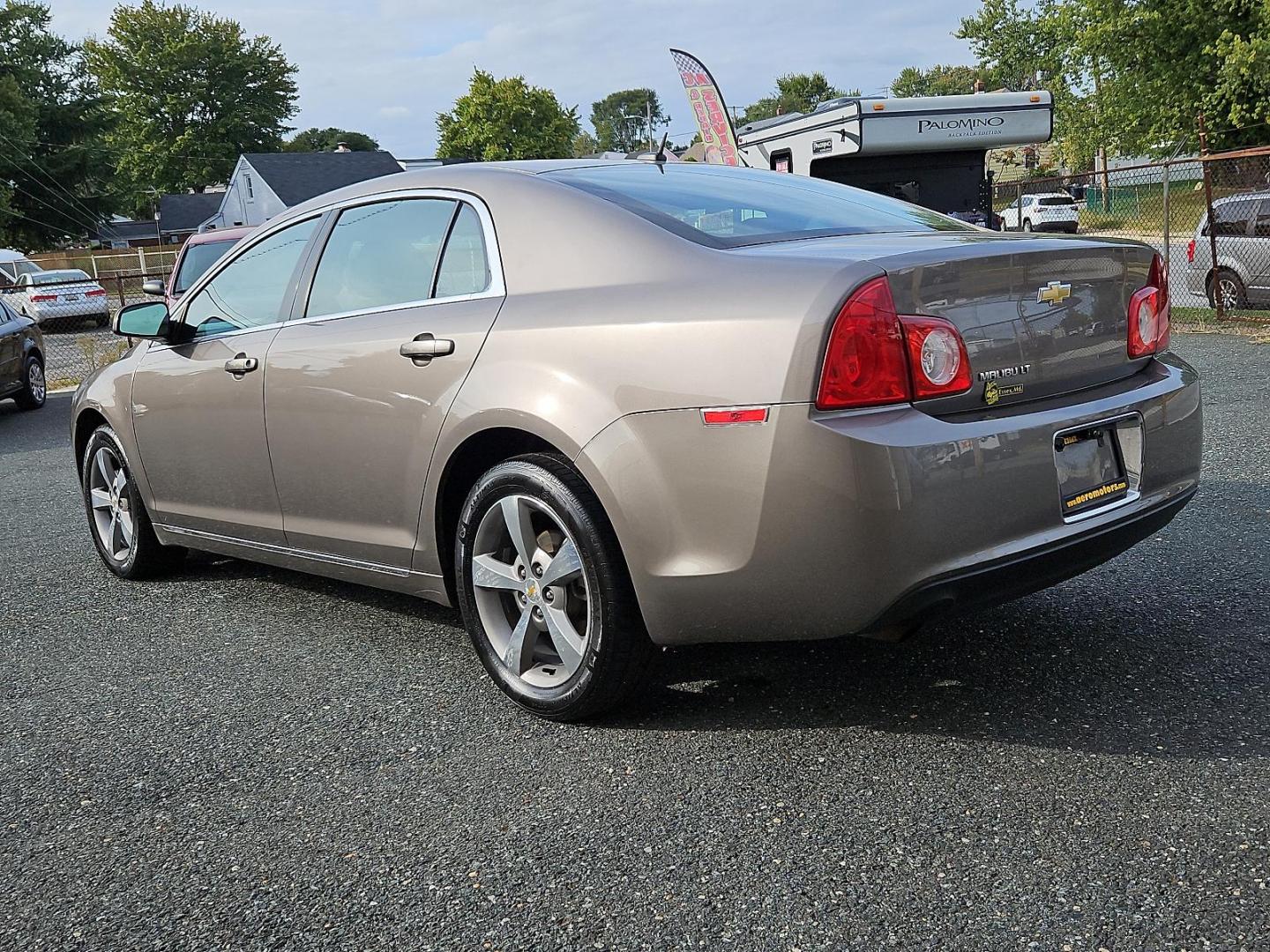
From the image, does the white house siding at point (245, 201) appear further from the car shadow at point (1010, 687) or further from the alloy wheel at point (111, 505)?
the car shadow at point (1010, 687)

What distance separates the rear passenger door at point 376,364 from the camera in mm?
3707

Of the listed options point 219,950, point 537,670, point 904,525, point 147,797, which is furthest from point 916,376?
point 147,797

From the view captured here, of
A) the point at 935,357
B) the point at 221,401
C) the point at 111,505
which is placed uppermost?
the point at 935,357

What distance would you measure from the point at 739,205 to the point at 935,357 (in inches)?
44.0

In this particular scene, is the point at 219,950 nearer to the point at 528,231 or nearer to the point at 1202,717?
the point at 528,231

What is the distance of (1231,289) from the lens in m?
14.5

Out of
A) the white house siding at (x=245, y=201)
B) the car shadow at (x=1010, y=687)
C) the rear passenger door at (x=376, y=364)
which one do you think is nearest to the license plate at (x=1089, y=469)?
the car shadow at (x=1010, y=687)

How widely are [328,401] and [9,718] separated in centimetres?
141

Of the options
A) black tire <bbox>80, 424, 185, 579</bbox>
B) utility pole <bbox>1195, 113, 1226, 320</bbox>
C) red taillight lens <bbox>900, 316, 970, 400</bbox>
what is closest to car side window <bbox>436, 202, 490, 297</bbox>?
red taillight lens <bbox>900, 316, 970, 400</bbox>

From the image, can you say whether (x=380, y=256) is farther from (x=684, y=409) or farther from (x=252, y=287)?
(x=684, y=409)

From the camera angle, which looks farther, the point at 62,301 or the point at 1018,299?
the point at 62,301

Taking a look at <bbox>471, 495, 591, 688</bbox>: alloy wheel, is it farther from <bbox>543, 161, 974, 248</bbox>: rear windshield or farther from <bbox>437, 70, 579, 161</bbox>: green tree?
<bbox>437, 70, 579, 161</bbox>: green tree

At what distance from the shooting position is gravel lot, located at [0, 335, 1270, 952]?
97.5 inches

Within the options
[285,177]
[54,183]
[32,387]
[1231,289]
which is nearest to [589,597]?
[32,387]
